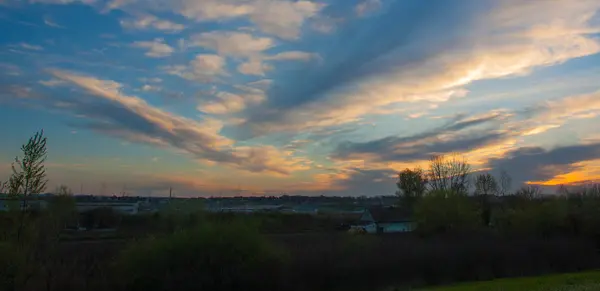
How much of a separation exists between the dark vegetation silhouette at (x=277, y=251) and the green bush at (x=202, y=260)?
6cm

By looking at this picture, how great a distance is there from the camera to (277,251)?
30234mm

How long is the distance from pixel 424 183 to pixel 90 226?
164ft

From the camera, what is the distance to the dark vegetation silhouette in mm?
21406

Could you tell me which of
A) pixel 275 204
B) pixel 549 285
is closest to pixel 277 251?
pixel 549 285

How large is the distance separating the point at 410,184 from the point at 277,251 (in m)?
57.6

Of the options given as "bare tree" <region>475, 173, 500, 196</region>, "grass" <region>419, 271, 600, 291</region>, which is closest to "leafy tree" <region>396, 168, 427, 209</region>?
"bare tree" <region>475, 173, 500, 196</region>

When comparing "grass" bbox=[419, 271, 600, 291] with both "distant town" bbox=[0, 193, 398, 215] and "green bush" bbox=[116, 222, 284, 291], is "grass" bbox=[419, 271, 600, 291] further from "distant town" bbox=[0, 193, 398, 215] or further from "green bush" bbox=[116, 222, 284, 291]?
"distant town" bbox=[0, 193, 398, 215]

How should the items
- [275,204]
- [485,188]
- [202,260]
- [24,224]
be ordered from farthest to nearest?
[275,204], [485,188], [202,260], [24,224]

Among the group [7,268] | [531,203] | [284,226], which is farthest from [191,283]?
[284,226]

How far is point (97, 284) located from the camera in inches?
1077

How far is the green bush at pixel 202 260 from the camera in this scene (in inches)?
1109

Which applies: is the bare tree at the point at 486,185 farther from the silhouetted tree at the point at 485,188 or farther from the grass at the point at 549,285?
the grass at the point at 549,285

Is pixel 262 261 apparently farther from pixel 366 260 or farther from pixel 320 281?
pixel 366 260

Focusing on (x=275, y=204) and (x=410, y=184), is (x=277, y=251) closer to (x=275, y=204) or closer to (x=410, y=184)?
(x=410, y=184)
